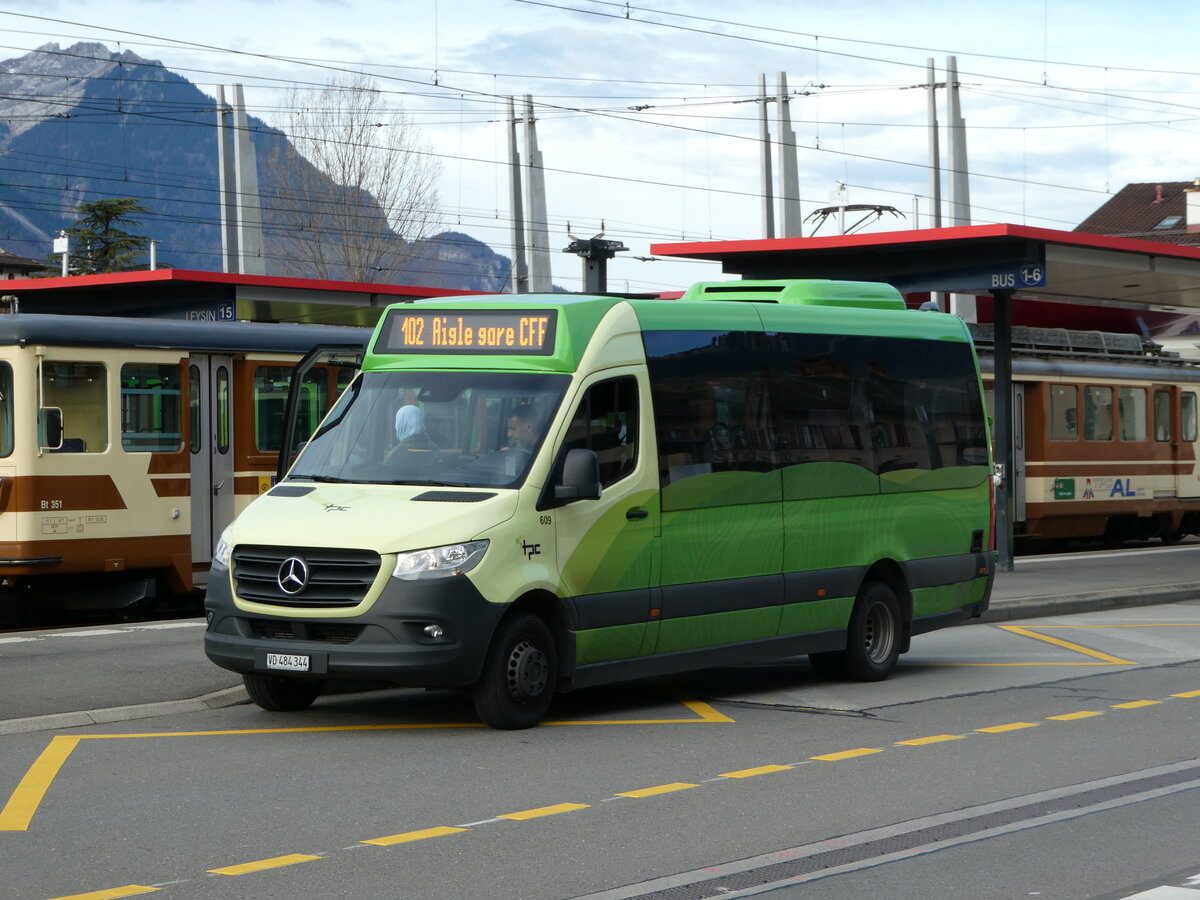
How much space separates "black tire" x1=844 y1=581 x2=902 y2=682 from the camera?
1260 cm

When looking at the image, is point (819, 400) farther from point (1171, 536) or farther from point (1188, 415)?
point (1171, 536)

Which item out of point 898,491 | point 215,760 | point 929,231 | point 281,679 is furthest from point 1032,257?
point 215,760

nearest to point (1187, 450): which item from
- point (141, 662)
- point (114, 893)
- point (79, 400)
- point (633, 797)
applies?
point (79, 400)

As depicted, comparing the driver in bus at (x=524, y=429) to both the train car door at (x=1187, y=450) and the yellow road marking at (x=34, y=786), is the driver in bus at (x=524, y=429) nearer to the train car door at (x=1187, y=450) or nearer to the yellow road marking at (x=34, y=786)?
the yellow road marking at (x=34, y=786)

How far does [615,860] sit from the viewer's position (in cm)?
695

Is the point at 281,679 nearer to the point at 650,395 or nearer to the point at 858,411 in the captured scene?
the point at 650,395

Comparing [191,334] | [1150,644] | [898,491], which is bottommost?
[1150,644]

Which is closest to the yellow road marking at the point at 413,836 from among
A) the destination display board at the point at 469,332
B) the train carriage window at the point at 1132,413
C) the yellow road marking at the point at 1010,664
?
the destination display board at the point at 469,332

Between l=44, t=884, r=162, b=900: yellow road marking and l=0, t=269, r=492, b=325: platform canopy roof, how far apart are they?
55.6 ft

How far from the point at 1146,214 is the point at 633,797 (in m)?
89.0

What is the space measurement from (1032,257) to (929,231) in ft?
4.15

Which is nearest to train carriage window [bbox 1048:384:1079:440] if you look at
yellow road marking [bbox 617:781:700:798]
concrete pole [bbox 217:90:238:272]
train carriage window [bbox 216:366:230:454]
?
train carriage window [bbox 216:366:230:454]

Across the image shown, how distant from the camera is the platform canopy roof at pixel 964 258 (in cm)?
2078

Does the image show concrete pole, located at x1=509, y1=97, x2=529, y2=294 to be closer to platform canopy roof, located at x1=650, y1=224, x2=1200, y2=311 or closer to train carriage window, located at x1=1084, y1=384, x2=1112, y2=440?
train carriage window, located at x1=1084, y1=384, x2=1112, y2=440
